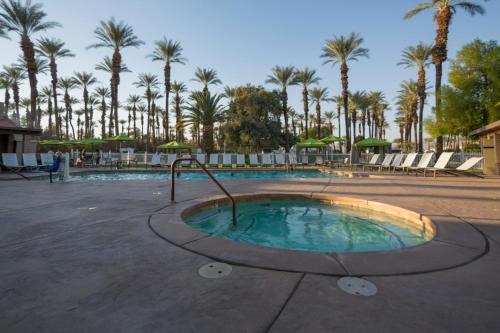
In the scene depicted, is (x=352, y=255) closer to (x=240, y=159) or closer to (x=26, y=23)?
(x=240, y=159)

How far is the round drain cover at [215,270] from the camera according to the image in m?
2.10

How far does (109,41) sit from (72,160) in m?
14.7

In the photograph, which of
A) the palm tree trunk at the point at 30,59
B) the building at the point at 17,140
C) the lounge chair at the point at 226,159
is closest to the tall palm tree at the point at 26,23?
the palm tree trunk at the point at 30,59

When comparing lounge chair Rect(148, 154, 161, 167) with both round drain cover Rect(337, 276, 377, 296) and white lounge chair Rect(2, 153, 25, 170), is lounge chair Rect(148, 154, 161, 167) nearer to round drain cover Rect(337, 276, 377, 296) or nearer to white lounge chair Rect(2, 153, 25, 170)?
white lounge chair Rect(2, 153, 25, 170)

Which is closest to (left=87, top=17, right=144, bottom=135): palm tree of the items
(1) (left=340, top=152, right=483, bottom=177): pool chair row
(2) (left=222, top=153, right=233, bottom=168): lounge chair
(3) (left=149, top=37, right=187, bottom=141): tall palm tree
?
(3) (left=149, top=37, right=187, bottom=141): tall palm tree

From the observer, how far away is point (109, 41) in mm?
27359

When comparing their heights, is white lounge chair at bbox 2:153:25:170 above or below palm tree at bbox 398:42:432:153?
below

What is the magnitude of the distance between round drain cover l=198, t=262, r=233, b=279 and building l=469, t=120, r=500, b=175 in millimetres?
15113

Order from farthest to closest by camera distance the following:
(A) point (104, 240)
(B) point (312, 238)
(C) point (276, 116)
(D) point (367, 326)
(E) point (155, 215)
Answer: (C) point (276, 116) < (B) point (312, 238) < (E) point (155, 215) < (A) point (104, 240) < (D) point (367, 326)

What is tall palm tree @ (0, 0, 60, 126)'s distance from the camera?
21500mm

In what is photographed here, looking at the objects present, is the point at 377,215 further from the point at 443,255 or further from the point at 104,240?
the point at 104,240

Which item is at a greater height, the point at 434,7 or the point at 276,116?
the point at 434,7

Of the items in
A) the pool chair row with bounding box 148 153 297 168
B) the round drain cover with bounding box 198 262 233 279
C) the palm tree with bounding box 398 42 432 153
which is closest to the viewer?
the round drain cover with bounding box 198 262 233 279

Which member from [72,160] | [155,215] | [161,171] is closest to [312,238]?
[155,215]
